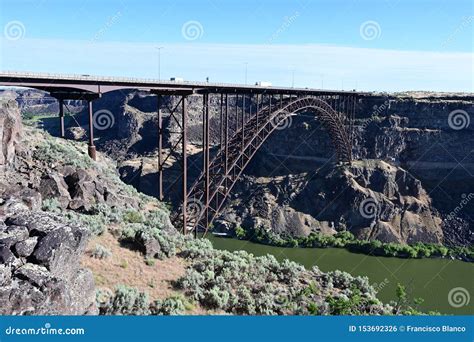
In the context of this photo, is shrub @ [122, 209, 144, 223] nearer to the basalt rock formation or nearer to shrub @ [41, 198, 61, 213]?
shrub @ [41, 198, 61, 213]

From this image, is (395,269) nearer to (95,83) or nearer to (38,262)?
(95,83)

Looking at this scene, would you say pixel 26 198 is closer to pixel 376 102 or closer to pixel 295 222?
pixel 295 222

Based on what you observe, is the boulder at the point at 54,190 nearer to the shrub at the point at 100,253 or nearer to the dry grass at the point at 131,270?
the dry grass at the point at 131,270

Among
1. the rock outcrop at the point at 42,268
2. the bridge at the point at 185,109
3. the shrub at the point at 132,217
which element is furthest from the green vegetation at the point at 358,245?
the rock outcrop at the point at 42,268

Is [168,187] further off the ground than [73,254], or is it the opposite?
[73,254]

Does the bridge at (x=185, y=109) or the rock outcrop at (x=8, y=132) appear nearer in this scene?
the rock outcrop at (x=8, y=132)

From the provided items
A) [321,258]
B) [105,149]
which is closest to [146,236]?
[321,258]

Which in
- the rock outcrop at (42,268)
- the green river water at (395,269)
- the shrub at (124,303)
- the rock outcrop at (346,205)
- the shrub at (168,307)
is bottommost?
the green river water at (395,269)

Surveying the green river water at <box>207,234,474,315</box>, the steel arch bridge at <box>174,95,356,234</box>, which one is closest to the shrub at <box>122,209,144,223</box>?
the steel arch bridge at <box>174,95,356,234</box>
